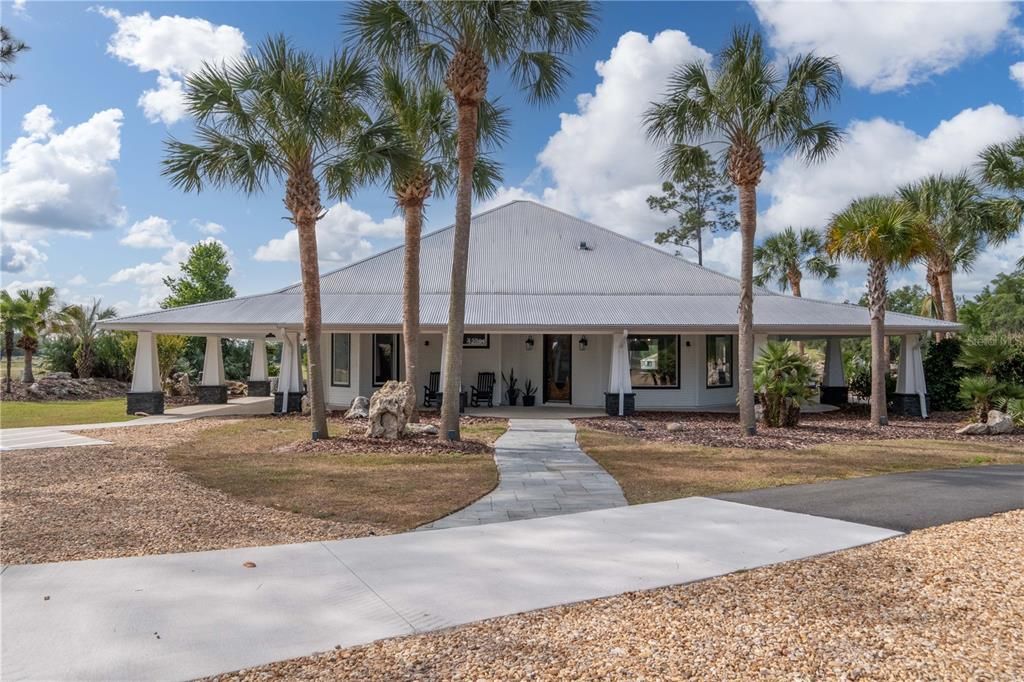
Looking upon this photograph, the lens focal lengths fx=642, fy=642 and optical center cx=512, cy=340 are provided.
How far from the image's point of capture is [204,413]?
17031mm

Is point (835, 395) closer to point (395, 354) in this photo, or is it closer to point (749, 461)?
point (749, 461)

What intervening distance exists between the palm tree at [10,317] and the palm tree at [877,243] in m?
25.7

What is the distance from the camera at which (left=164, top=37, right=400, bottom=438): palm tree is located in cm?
1034

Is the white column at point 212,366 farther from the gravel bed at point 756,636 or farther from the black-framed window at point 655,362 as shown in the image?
the gravel bed at point 756,636

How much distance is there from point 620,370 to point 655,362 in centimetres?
216

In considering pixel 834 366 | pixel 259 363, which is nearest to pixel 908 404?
pixel 834 366

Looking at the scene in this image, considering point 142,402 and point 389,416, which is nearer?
point 389,416

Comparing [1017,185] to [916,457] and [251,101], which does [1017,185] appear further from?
[251,101]

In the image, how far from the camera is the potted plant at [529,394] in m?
18.5

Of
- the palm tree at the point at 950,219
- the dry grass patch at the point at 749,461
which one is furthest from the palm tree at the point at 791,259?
the dry grass patch at the point at 749,461

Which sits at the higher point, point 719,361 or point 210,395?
point 719,361

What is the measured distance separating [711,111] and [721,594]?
→ 10.5m

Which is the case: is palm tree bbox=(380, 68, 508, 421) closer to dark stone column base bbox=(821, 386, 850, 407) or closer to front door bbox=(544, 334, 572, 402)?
front door bbox=(544, 334, 572, 402)

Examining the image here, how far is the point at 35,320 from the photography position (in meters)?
23.1
